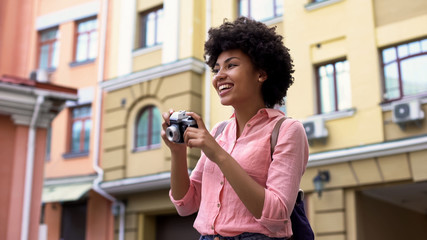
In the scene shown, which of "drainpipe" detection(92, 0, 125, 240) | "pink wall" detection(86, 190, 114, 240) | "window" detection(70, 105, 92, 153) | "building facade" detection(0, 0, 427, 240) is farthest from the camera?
"window" detection(70, 105, 92, 153)

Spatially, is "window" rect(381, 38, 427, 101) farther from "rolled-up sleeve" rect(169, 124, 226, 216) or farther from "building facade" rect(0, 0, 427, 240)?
"rolled-up sleeve" rect(169, 124, 226, 216)

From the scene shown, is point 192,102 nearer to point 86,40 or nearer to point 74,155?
point 74,155

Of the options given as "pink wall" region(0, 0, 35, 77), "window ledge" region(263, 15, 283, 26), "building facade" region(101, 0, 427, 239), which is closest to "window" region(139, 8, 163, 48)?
"building facade" region(101, 0, 427, 239)

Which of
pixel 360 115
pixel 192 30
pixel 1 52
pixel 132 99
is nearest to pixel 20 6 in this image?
pixel 1 52

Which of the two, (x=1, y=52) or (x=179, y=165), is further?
(x=1, y=52)

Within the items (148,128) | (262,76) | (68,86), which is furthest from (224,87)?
(68,86)

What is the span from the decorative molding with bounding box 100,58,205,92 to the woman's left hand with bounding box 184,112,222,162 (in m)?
9.83

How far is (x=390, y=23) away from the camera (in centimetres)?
931

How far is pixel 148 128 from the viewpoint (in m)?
12.5

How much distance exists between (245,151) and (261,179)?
12 cm

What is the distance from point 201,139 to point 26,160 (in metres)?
7.16

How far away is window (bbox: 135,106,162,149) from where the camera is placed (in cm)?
1227

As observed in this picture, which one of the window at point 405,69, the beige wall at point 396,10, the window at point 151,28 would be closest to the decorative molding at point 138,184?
the window at point 151,28

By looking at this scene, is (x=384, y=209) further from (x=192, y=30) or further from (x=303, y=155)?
(x=303, y=155)
